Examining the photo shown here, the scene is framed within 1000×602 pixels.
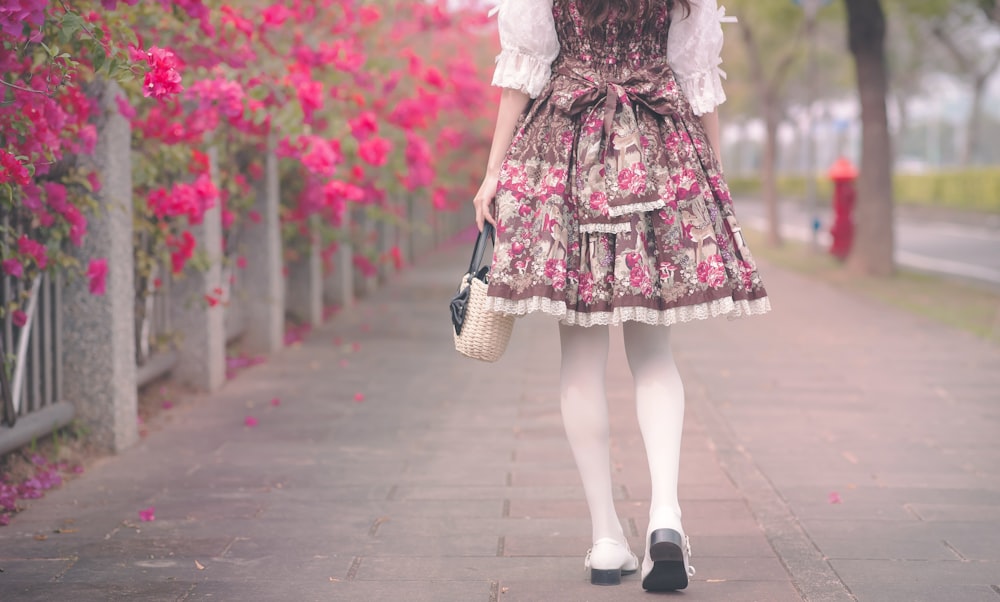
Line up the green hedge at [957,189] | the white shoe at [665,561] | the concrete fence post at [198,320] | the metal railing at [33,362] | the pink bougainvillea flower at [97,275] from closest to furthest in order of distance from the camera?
1. the white shoe at [665,561]
2. the metal railing at [33,362]
3. the pink bougainvillea flower at [97,275]
4. the concrete fence post at [198,320]
5. the green hedge at [957,189]

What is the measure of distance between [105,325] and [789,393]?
357cm

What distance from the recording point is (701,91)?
3615mm

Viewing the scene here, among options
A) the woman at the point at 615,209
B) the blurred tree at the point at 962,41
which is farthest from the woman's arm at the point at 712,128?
the blurred tree at the point at 962,41

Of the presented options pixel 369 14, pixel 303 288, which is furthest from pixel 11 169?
pixel 303 288

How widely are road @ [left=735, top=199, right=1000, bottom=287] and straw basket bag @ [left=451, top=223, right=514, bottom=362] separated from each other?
44.7 ft

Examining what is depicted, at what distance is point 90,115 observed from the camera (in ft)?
17.4

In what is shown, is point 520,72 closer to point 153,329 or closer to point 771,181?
point 153,329

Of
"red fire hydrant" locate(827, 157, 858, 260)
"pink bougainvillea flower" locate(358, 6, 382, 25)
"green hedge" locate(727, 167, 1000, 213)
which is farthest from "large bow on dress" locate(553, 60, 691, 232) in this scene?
"green hedge" locate(727, 167, 1000, 213)

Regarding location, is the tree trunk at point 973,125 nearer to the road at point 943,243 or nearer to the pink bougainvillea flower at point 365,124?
the road at point 943,243

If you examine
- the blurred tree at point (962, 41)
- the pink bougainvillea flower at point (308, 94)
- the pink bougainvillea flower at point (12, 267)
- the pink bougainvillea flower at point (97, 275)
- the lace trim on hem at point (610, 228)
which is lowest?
the pink bougainvillea flower at point (97, 275)

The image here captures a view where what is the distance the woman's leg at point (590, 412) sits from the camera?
3602 millimetres

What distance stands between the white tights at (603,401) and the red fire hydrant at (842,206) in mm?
14963

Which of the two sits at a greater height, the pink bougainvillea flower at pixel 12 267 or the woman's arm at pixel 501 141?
the woman's arm at pixel 501 141

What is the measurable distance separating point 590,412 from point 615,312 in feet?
1.08
